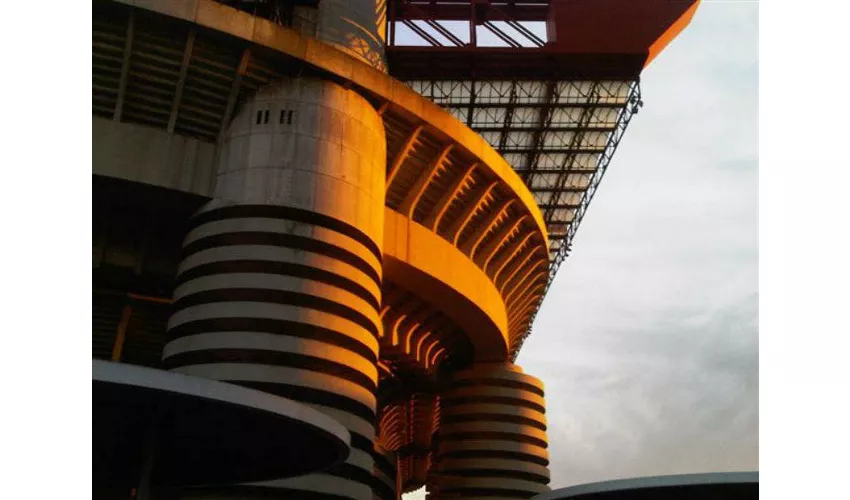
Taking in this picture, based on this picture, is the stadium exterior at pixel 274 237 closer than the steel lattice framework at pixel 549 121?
Yes

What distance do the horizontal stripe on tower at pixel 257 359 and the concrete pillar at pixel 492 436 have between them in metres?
20.4

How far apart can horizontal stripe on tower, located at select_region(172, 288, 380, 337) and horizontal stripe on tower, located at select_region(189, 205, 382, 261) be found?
2634 mm

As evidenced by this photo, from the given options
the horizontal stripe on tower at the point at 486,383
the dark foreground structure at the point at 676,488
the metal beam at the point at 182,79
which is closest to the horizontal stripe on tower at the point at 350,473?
the dark foreground structure at the point at 676,488

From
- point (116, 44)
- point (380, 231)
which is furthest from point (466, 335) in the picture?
point (116, 44)

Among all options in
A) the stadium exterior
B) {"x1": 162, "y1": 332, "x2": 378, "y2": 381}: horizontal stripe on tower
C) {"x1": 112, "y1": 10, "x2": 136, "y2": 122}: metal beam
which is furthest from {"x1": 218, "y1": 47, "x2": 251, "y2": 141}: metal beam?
{"x1": 162, "y1": 332, "x2": 378, "y2": 381}: horizontal stripe on tower

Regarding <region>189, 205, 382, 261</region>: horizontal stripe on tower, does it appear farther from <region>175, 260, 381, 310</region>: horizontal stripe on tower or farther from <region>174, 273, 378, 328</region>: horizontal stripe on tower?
<region>174, 273, 378, 328</region>: horizontal stripe on tower

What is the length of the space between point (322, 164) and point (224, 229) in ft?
13.2

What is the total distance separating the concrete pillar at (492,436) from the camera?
4244 cm

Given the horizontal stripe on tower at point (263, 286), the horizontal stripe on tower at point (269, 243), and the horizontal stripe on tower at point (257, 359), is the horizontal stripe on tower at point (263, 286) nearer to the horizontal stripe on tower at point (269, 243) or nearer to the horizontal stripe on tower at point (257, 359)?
the horizontal stripe on tower at point (269, 243)

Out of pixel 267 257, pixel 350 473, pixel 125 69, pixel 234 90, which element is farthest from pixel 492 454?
pixel 125 69

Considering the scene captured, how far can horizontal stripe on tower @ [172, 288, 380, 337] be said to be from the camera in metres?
24.4

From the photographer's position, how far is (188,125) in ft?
91.2

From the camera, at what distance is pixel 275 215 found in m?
25.7
